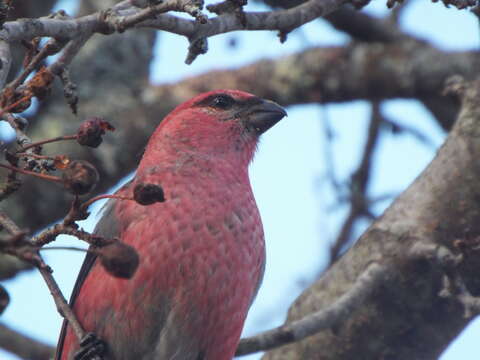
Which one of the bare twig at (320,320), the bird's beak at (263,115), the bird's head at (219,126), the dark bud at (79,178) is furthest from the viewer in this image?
the bird's beak at (263,115)

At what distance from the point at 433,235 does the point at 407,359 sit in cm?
60

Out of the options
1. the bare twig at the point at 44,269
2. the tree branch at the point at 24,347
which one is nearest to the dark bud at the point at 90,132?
the bare twig at the point at 44,269

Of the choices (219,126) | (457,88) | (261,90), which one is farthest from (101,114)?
(457,88)

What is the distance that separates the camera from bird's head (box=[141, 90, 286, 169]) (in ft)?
14.0

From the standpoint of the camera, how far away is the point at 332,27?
6133 millimetres

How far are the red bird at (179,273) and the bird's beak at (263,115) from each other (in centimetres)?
54

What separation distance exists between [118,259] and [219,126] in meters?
2.44

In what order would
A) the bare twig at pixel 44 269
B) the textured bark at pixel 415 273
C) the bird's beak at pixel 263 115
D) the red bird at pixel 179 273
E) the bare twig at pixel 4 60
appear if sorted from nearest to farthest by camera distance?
1. the bare twig at pixel 44 269
2. the bare twig at pixel 4 60
3. the red bird at pixel 179 273
4. the textured bark at pixel 415 273
5. the bird's beak at pixel 263 115

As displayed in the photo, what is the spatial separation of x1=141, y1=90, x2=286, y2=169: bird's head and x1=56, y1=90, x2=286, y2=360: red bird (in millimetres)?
256

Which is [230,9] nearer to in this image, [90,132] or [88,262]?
[90,132]

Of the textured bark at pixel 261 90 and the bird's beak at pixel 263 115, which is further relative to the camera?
the textured bark at pixel 261 90

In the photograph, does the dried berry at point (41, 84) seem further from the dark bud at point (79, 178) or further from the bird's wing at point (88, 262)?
the bird's wing at point (88, 262)

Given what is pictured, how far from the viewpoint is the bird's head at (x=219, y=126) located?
428 centimetres

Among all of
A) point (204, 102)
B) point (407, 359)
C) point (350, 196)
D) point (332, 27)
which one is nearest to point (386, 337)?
point (407, 359)
